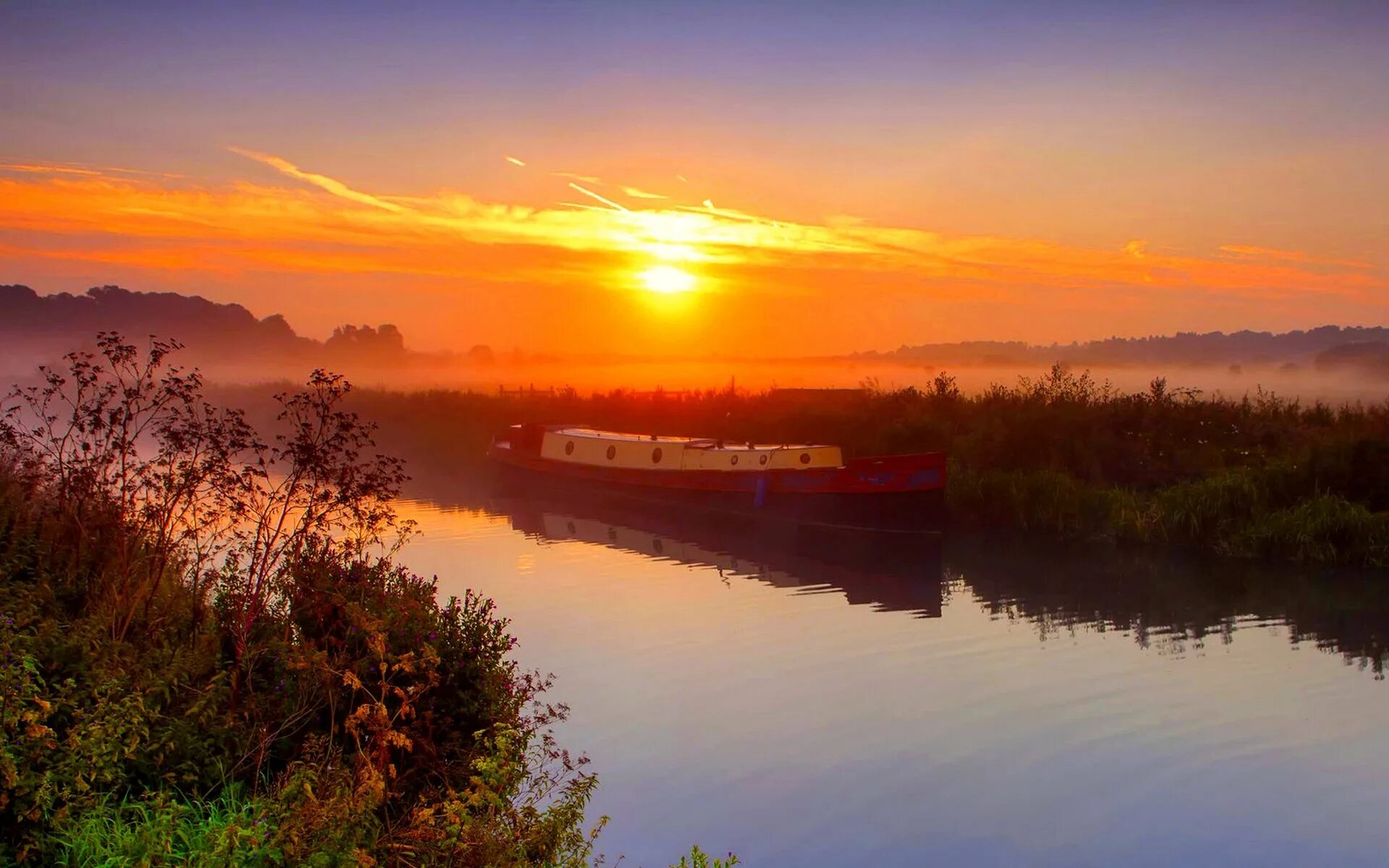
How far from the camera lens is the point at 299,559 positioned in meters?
10.3

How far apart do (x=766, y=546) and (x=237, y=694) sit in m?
20.0

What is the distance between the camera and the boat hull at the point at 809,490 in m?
27.2

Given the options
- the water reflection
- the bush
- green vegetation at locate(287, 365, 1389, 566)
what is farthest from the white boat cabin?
the bush

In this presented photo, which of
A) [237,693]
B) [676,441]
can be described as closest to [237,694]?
[237,693]

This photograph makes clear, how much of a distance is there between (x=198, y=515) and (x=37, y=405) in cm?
237

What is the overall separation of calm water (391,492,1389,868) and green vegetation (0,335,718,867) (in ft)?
6.01

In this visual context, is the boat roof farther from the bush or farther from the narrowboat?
the bush

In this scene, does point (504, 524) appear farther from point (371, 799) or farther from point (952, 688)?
point (371, 799)

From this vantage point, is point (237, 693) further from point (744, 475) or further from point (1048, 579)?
point (744, 475)

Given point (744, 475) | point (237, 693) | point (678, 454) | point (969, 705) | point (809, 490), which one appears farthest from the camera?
point (678, 454)

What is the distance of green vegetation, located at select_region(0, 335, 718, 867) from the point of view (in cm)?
695

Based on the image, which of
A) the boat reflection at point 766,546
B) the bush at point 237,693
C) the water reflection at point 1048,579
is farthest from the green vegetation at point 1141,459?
the bush at point 237,693

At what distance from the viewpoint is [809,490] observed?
2923 centimetres

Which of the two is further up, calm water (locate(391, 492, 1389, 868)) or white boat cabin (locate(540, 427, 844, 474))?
white boat cabin (locate(540, 427, 844, 474))
